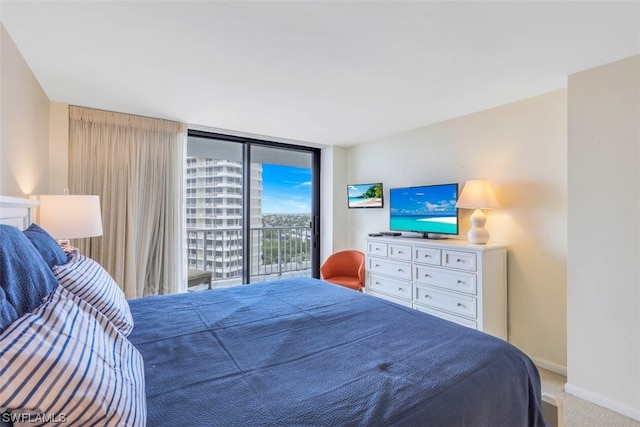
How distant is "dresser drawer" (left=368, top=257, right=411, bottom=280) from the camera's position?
329 cm

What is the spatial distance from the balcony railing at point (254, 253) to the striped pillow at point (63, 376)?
133 inches

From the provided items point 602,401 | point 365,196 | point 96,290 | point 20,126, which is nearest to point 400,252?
point 365,196

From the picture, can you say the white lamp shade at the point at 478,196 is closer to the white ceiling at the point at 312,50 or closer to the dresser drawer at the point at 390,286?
the white ceiling at the point at 312,50

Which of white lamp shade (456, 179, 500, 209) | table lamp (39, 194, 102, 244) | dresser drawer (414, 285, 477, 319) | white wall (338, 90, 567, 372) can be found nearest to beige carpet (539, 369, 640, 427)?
white wall (338, 90, 567, 372)

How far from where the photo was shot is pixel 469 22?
1.63m

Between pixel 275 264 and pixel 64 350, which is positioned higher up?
pixel 64 350

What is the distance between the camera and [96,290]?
53.4 inches

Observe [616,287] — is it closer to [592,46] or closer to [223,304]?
[592,46]

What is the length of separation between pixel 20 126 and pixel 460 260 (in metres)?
3.44

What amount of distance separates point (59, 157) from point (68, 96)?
0.57 metres

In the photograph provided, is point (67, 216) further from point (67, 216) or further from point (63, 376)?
point (63, 376)

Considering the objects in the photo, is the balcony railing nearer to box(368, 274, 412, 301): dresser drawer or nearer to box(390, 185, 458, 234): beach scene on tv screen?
box(368, 274, 412, 301): dresser drawer

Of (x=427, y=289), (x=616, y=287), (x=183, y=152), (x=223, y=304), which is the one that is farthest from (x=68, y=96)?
(x=616, y=287)

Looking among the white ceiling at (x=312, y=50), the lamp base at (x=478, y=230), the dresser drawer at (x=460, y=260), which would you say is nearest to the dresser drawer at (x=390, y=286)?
the dresser drawer at (x=460, y=260)
